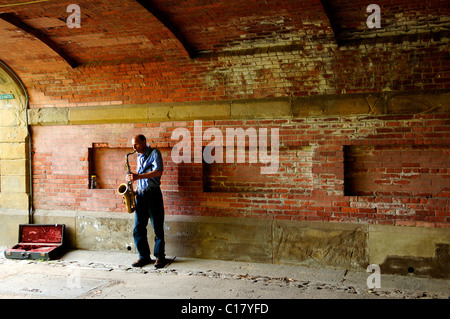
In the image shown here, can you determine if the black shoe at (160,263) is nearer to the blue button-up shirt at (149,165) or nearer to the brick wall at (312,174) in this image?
the brick wall at (312,174)

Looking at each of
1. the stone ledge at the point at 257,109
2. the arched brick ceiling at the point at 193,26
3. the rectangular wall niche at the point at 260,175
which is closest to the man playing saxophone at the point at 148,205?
the stone ledge at the point at 257,109

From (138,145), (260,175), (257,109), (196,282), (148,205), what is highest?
(257,109)

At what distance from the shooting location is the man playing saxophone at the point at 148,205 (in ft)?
20.4

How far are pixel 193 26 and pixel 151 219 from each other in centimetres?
314

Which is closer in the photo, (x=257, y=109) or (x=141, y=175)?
(x=141, y=175)

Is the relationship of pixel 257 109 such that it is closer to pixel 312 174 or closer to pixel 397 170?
pixel 312 174

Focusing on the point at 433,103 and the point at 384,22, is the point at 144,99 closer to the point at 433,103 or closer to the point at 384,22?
the point at 384,22

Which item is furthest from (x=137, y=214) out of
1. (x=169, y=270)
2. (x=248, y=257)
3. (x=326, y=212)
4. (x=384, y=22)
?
(x=384, y=22)

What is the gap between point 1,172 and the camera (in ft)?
25.1

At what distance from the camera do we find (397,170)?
573cm

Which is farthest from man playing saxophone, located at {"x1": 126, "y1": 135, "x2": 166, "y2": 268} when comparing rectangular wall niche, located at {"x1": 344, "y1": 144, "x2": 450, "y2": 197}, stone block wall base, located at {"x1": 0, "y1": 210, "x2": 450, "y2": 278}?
rectangular wall niche, located at {"x1": 344, "y1": 144, "x2": 450, "y2": 197}

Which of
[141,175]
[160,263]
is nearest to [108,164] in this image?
[141,175]
